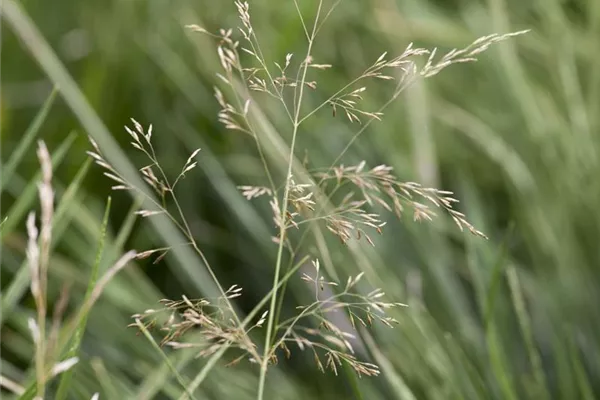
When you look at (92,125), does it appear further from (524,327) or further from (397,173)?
(524,327)

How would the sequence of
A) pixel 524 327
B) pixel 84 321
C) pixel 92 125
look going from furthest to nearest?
Result: 1. pixel 92 125
2. pixel 524 327
3. pixel 84 321

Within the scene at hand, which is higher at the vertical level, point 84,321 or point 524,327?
point 84,321

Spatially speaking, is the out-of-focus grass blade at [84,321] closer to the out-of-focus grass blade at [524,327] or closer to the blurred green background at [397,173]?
the blurred green background at [397,173]

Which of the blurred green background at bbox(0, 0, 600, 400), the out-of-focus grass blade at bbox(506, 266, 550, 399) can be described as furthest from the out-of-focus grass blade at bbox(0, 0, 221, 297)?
the out-of-focus grass blade at bbox(506, 266, 550, 399)

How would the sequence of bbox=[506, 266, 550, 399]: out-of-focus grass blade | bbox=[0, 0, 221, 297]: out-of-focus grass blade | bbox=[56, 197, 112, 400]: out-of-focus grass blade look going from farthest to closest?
bbox=[0, 0, 221, 297]: out-of-focus grass blade → bbox=[506, 266, 550, 399]: out-of-focus grass blade → bbox=[56, 197, 112, 400]: out-of-focus grass blade

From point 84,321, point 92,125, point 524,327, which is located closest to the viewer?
point 84,321

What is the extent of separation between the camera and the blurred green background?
675mm

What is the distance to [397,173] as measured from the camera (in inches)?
35.2

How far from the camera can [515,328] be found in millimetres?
833

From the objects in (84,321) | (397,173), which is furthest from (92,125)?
(84,321)

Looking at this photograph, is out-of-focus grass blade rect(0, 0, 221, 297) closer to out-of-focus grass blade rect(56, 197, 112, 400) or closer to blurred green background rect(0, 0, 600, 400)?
blurred green background rect(0, 0, 600, 400)

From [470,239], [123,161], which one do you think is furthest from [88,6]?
[470,239]

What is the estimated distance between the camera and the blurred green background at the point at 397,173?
0.68 meters

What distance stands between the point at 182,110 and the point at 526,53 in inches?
18.1
